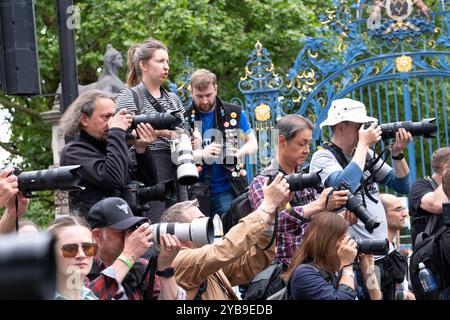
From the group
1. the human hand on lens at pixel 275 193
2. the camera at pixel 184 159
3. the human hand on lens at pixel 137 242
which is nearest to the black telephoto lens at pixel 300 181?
the human hand on lens at pixel 275 193

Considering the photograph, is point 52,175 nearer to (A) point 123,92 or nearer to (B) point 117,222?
(B) point 117,222

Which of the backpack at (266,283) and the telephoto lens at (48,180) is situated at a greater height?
the telephoto lens at (48,180)

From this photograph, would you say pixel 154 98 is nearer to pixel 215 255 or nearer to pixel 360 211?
pixel 360 211

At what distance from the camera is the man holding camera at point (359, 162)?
17.8ft

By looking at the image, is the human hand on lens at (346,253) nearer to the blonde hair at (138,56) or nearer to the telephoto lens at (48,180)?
the telephoto lens at (48,180)

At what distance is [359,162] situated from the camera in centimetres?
537

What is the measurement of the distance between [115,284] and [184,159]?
1.46 m

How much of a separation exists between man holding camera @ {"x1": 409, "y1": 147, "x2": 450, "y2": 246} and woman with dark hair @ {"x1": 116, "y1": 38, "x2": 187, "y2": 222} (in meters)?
1.64

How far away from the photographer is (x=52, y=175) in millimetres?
3980

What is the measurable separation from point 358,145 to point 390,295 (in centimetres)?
91

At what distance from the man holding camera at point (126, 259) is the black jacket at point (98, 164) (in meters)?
0.75

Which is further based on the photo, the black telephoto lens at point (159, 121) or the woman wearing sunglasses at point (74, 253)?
the black telephoto lens at point (159, 121)

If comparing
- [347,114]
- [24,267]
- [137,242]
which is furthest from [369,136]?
[24,267]

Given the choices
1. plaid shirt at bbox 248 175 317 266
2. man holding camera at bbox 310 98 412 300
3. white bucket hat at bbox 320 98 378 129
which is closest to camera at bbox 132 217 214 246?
plaid shirt at bbox 248 175 317 266
